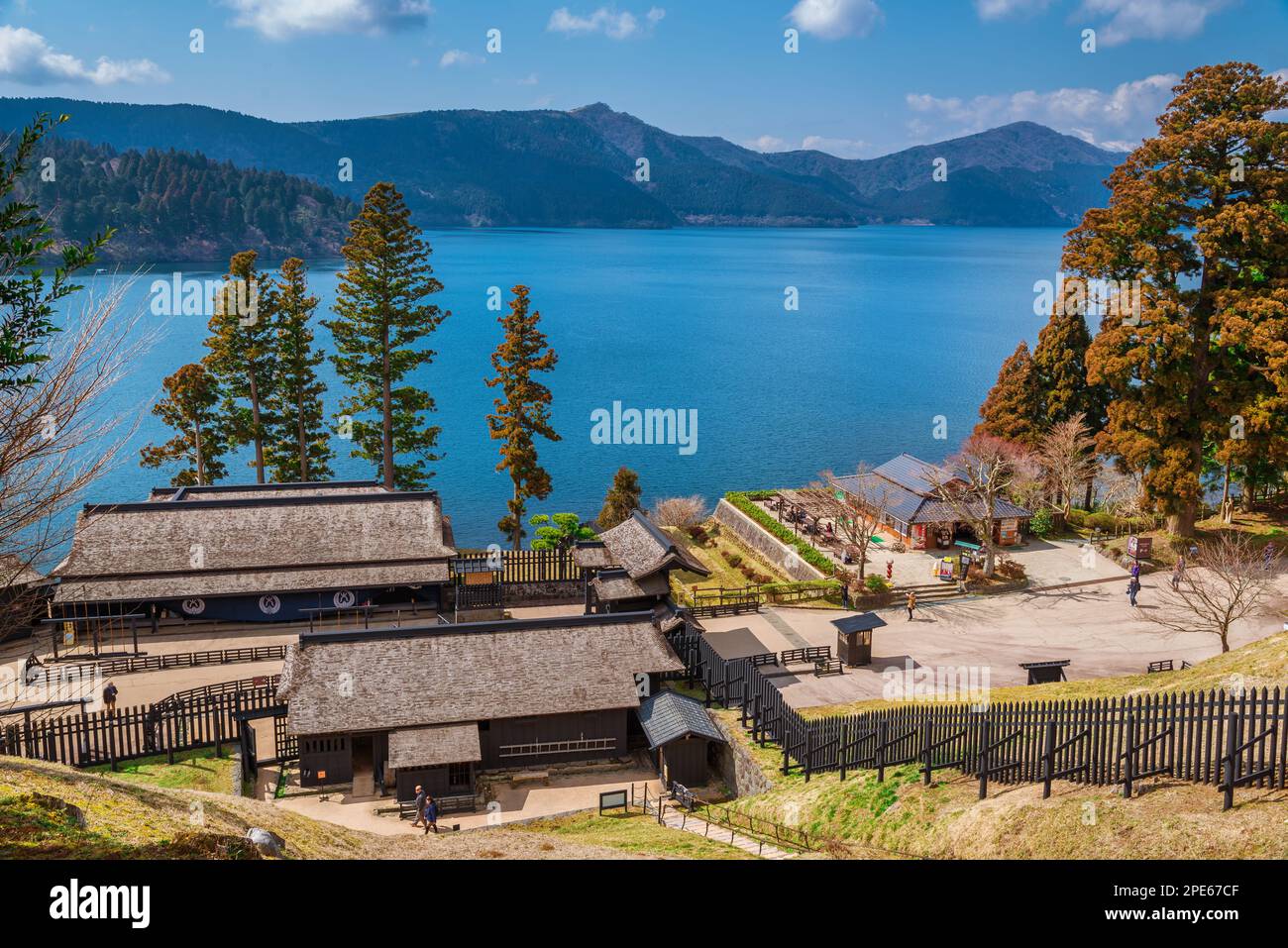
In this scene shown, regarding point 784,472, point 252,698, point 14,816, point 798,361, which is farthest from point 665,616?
point 798,361

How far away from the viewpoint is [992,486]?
1502 inches

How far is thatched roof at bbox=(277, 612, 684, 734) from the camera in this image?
22797 mm

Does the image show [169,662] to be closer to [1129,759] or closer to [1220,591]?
[1129,759]

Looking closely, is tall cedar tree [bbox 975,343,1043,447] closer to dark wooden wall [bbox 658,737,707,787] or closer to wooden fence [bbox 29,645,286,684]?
dark wooden wall [bbox 658,737,707,787]

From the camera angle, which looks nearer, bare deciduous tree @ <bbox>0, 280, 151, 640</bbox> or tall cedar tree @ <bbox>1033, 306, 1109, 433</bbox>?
bare deciduous tree @ <bbox>0, 280, 151, 640</bbox>

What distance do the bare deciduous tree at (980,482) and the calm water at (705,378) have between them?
22.8 m

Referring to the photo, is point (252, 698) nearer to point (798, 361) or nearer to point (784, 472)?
point (784, 472)

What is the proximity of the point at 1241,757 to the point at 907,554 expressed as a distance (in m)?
29.4

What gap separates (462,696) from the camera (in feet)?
77.3

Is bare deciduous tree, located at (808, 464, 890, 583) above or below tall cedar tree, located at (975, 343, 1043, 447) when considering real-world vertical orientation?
below

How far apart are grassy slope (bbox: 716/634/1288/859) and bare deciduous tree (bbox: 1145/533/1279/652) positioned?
736 cm

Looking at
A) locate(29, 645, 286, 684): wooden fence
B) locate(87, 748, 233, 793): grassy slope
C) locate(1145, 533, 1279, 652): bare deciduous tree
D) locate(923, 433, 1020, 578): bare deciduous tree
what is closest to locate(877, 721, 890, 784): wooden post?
locate(1145, 533, 1279, 652): bare deciduous tree

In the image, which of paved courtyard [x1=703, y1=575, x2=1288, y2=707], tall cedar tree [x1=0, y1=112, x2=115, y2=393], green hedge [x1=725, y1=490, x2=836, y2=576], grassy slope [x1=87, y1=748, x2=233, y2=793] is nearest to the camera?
tall cedar tree [x1=0, y1=112, x2=115, y2=393]

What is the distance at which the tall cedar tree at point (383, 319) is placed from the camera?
145 ft
